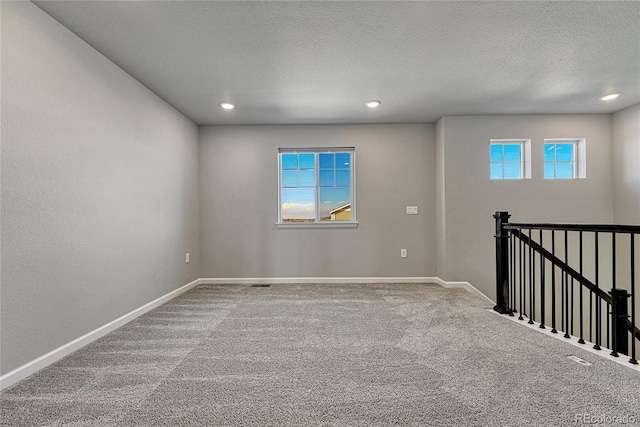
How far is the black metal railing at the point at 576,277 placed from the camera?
1955mm

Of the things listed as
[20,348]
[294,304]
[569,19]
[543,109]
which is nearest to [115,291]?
[20,348]

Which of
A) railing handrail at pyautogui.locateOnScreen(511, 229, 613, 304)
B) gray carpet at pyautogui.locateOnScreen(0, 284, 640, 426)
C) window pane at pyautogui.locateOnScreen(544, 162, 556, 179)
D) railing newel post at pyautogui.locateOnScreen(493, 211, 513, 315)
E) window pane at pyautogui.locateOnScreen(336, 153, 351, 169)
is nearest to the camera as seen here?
gray carpet at pyautogui.locateOnScreen(0, 284, 640, 426)

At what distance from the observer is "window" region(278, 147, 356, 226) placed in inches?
171

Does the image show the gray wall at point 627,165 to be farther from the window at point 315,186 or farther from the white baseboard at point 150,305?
the window at point 315,186

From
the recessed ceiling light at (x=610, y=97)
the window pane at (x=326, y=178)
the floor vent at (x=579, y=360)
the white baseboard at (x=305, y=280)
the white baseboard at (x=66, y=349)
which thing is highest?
the recessed ceiling light at (x=610, y=97)

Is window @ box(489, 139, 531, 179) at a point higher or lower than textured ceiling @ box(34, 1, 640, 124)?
lower

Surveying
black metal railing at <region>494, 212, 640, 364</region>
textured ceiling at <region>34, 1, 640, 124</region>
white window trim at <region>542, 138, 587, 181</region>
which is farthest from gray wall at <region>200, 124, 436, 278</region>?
white window trim at <region>542, 138, 587, 181</region>

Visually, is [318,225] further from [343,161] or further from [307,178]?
[343,161]

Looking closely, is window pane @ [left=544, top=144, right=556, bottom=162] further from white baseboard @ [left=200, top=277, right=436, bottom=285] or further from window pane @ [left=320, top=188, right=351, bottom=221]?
window pane @ [left=320, top=188, right=351, bottom=221]

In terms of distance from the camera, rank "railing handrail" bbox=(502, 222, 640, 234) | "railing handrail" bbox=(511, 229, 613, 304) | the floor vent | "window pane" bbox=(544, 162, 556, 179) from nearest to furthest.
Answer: "railing handrail" bbox=(502, 222, 640, 234)
the floor vent
"railing handrail" bbox=(511, 229, 613, 304)
"window pane" bbox=(544, 162, 556, 179)

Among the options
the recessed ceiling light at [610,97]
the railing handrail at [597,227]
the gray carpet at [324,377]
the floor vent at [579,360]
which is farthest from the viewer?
the recessed ceiling light at [610,97]

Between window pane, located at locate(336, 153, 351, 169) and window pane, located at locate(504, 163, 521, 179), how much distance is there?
7.31 ft

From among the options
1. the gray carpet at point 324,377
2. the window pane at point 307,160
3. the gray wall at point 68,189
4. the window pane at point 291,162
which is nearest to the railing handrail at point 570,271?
the gray carpet at point 324,377

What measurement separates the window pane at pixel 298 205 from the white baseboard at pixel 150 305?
36.2 inches
